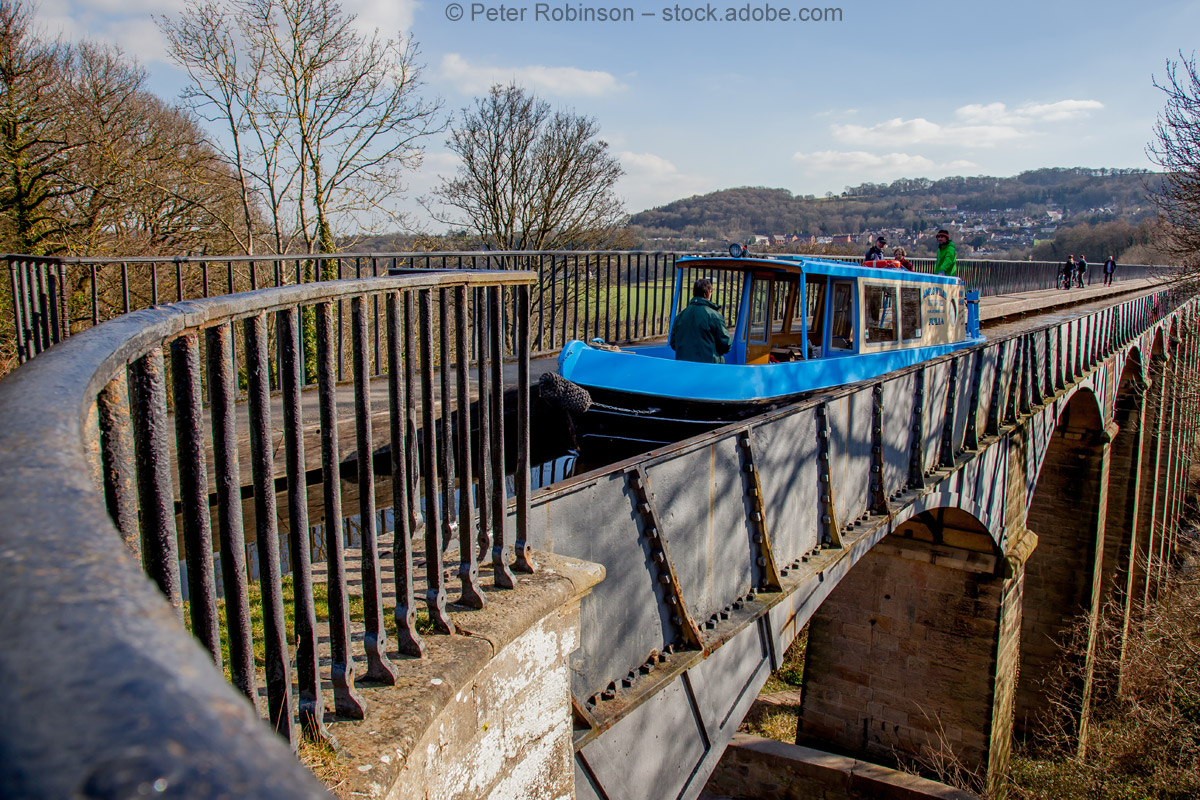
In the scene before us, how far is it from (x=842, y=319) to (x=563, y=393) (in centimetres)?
360

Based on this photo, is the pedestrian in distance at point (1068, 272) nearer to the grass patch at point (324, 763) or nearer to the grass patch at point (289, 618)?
the grass patch at point (289, 618)

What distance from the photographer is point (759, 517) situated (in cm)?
552

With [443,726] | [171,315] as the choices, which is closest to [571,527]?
[443,726]

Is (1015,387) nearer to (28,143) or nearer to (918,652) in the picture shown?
(918,652)

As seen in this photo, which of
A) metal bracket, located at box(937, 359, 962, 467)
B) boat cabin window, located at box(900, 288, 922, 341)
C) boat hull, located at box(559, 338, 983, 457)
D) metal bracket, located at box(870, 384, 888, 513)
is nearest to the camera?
metal bracket, located at box(870, 384, 888, 513)

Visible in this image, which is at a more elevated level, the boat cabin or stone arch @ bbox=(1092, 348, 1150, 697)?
the boat cabin

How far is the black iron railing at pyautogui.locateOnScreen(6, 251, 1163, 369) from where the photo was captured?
679cm

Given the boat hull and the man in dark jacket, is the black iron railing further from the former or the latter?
the man in dark jacket

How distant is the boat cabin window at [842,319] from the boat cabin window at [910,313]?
1.01 meters

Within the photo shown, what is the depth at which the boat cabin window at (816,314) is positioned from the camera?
920 cm

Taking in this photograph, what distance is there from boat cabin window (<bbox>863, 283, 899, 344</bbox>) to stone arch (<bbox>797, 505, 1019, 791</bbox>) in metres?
6.54

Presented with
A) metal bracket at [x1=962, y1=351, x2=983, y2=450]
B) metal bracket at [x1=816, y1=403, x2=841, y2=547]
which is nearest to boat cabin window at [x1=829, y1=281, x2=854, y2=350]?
metal bracket at [x1=962, y1=351, x2=983, y2=450]

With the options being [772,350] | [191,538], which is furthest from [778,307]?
[191,538]

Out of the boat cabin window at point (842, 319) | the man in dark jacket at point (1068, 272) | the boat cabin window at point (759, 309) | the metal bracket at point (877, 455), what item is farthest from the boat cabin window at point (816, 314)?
the man in dark jacket at point (1068, 272)
